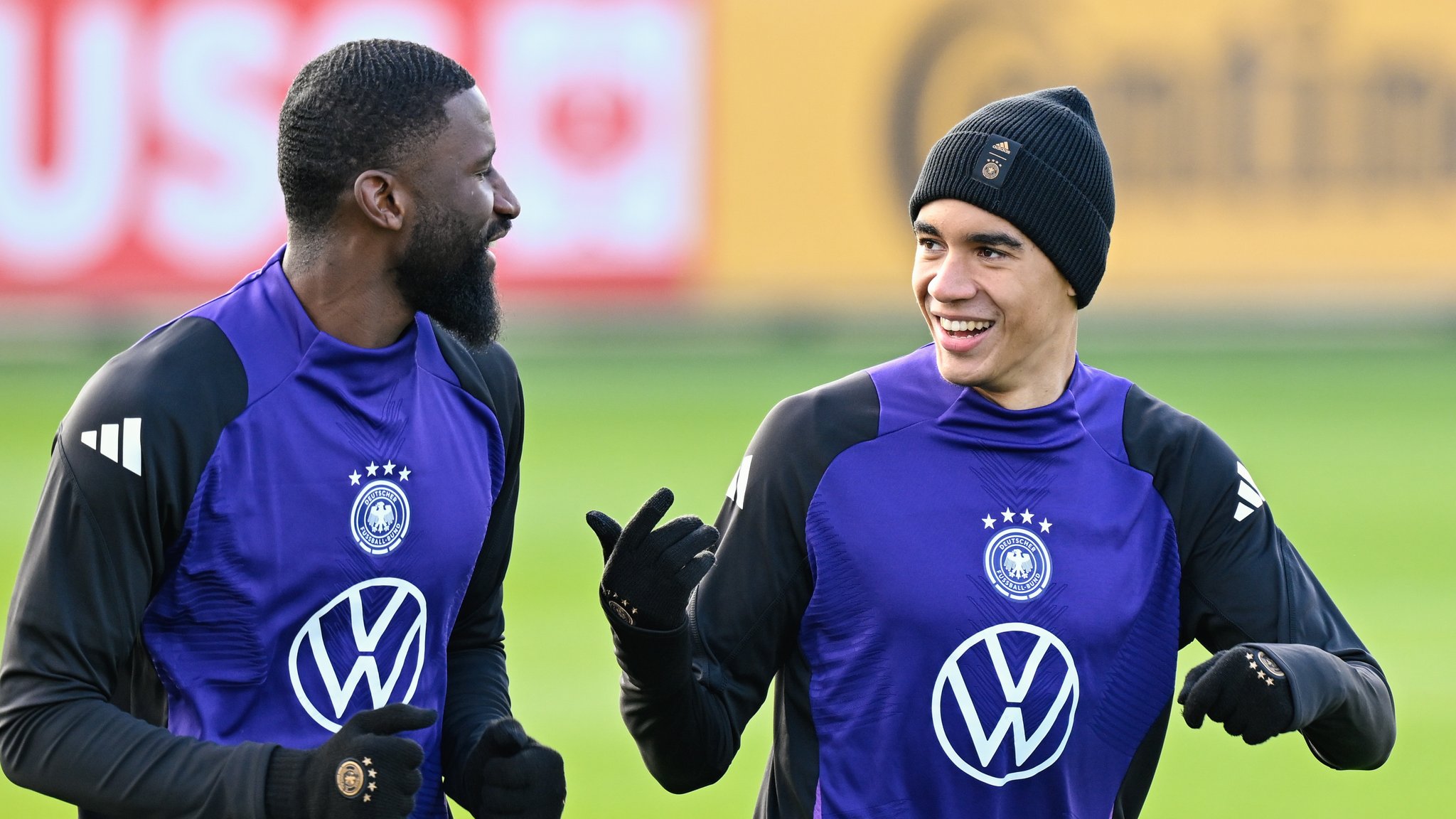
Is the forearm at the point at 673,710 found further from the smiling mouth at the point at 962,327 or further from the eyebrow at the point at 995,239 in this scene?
the eyebrow at the point at 995,239

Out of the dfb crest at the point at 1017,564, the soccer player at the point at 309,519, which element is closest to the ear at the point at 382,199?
the soccer player at the point at 309,519

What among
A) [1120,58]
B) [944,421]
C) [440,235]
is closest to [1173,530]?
[944,421]

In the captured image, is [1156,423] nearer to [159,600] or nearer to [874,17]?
[159,600]

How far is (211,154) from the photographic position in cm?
1420

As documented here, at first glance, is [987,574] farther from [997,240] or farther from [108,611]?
[108,611]

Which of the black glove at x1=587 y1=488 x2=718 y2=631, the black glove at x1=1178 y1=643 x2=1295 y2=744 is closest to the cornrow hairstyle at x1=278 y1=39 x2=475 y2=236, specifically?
the black glove at x1=587 y1=488 x2=718 y2=631

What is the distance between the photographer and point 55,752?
2.33m

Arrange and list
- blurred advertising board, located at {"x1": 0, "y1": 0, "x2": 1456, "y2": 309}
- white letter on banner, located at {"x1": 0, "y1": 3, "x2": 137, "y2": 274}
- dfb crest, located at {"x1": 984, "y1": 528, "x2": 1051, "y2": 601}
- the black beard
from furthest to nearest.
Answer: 1. blurred advertising board, located at {"x1": 0, "y1": 0, "x2": 1456, "y2": 309}
2. white letter on banner, located at {"x1": 0, "y1": 3, "x2": 137, "y2": 274}
3. dfb crest, located at {"x1": 984, "y1": 528, "x2": 1051, "y2": 601}
4. the black beard

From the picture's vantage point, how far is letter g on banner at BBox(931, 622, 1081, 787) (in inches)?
108

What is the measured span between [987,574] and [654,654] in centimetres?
53

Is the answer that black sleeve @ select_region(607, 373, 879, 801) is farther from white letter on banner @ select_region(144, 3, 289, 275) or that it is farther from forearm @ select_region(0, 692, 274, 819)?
white letter on banner @ select_region(144, 3, 289, 275)

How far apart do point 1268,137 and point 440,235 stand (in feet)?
45.1

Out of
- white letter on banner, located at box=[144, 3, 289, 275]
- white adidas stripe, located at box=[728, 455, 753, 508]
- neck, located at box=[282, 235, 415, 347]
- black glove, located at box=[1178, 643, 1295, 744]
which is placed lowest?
black glove, located at box=[1178, 643, 1295, 744]

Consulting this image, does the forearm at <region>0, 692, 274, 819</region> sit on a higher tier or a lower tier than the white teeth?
lower
